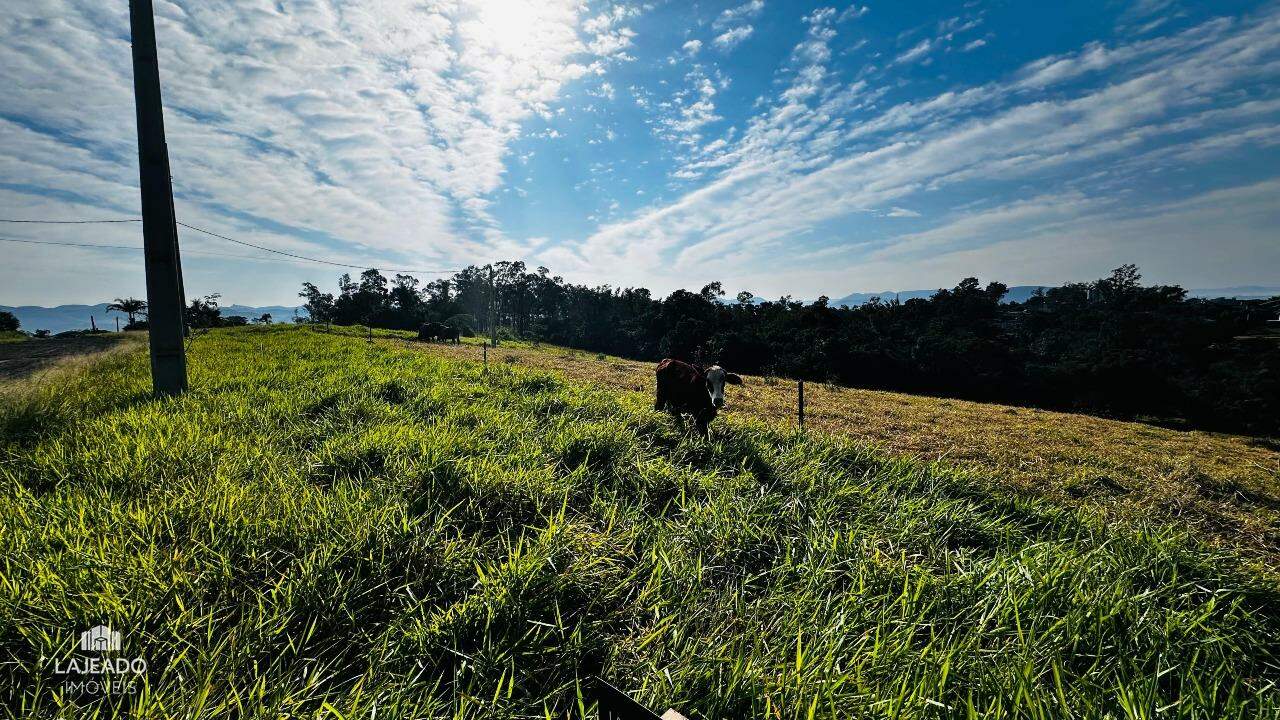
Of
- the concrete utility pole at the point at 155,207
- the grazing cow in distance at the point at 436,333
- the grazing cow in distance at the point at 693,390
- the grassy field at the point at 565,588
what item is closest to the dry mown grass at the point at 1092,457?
the grassy field at the point at 565,588

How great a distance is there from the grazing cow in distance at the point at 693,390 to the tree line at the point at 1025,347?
148 cm

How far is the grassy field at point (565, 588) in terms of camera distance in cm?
180

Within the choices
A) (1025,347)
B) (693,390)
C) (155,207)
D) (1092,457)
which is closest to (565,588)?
(693,390)

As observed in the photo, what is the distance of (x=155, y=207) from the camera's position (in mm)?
6230

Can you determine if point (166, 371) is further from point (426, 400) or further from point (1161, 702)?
point (1161, 702)

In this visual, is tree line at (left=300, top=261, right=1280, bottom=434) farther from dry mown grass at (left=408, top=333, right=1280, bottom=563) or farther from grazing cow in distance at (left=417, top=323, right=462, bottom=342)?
grazing cow in distance at (left=417, top=323, right=462, bottom=342)

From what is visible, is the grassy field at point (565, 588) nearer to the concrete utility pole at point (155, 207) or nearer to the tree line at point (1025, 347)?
the concrete utility pole at point (155, 207)

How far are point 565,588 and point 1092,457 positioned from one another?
9972mm

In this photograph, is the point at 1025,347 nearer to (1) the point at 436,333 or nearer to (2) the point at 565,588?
(2) the point at 565,588

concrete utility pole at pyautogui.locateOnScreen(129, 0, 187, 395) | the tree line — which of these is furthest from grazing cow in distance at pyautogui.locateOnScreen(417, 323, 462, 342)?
concrete utility pole at pyautogui.locateOnScreen(129, 0, 187, 395)

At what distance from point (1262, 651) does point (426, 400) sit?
8.50 m

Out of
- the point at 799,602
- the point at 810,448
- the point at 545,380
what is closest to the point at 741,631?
the point at 799,602

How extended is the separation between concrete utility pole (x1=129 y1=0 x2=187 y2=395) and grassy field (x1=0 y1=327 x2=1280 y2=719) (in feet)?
5.92

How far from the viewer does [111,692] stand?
155cm
